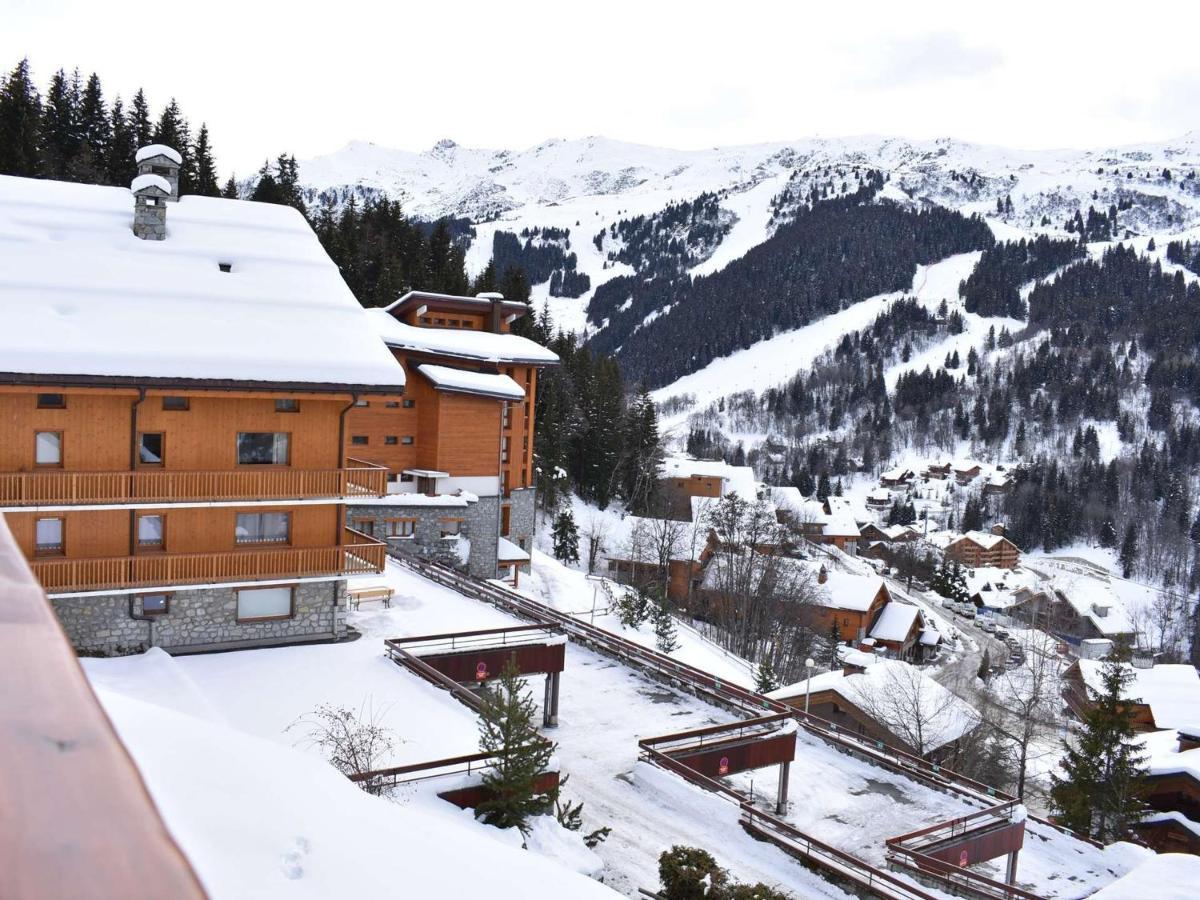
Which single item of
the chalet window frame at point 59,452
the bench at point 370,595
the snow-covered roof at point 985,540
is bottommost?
the snow-covered roof at point 985,540

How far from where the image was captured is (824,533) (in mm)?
108062

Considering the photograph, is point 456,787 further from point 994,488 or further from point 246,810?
point 994,488

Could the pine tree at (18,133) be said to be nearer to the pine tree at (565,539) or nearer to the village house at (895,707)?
the pine tree at (565,539)

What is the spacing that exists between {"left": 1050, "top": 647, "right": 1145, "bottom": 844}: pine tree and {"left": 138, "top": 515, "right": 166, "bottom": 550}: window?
31.3 m

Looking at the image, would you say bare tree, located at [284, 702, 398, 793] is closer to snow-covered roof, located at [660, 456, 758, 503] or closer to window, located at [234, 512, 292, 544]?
window, located at [234, 512, 292, 544]

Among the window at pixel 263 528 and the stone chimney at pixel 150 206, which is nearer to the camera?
the window at pixel 263 528

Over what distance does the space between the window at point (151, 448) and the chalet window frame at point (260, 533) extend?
2205 millimetres

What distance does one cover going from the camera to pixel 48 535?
20188mm

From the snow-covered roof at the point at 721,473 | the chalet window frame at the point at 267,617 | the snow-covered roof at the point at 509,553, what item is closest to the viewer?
the chalet window frame at the point at 267,617

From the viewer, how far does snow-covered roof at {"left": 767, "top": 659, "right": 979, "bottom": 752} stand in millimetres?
39031

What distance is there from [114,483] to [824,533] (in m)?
96.2

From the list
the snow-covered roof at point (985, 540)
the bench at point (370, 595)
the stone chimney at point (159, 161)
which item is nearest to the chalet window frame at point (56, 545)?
the bench at point (370, 595)

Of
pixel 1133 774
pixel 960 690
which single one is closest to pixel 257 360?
pixel 1133 774

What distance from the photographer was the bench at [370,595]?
1017 inches
